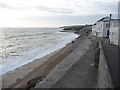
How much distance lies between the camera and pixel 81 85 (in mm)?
12055

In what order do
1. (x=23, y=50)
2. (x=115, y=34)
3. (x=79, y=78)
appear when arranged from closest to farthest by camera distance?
(x=79, y=78) < (x=115, y=34) < (x=23, y=50)

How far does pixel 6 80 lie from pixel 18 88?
2633mm

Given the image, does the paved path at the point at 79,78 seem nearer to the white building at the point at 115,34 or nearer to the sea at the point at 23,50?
the sea at the point at 23,50

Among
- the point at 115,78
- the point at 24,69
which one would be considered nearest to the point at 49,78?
the point at 115,78

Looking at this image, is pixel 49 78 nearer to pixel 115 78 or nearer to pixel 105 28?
pixel 115 78

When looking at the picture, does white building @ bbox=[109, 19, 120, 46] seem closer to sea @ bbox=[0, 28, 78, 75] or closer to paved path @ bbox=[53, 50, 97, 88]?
sea @ bbox=[0, 28, 78, 75]

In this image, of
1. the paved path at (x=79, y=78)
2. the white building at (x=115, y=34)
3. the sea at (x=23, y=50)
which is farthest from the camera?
the white building at (x=115, y=34)

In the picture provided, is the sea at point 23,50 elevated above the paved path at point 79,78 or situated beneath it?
situated beneath

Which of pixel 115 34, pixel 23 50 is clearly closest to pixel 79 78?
pixel 115 34

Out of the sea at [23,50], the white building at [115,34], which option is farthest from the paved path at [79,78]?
the white building at [115,34]

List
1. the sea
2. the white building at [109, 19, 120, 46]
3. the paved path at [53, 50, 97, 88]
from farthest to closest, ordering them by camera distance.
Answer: the white building at [109, 19, 120, 46]
the sea
the paved path at [53, 50, 97, 88]

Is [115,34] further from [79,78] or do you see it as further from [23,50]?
[79,78]

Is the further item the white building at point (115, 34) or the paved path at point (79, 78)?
the white building at point (115, 34)

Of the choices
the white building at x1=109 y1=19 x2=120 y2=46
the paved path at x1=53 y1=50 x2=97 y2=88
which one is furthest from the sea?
the white building at x1=109 y1=19 x2=120 y2=46
